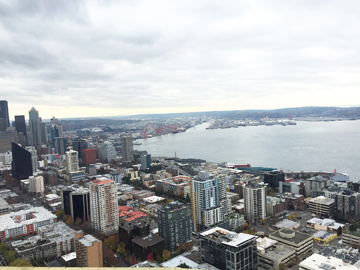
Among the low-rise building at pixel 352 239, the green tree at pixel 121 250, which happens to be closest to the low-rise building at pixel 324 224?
the low-rise building at pixel 352 239

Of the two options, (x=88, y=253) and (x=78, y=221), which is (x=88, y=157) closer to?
(x=78, y=221)

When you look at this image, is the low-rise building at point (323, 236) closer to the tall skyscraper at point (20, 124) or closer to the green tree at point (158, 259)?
the green tree at point (158, 259)

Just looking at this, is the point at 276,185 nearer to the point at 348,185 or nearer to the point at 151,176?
the point at 348,185

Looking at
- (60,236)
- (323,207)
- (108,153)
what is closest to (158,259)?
(60,236)

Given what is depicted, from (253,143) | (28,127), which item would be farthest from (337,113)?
(28,127)

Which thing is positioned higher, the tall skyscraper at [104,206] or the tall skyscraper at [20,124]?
the tall skyscraper at [20,124]
